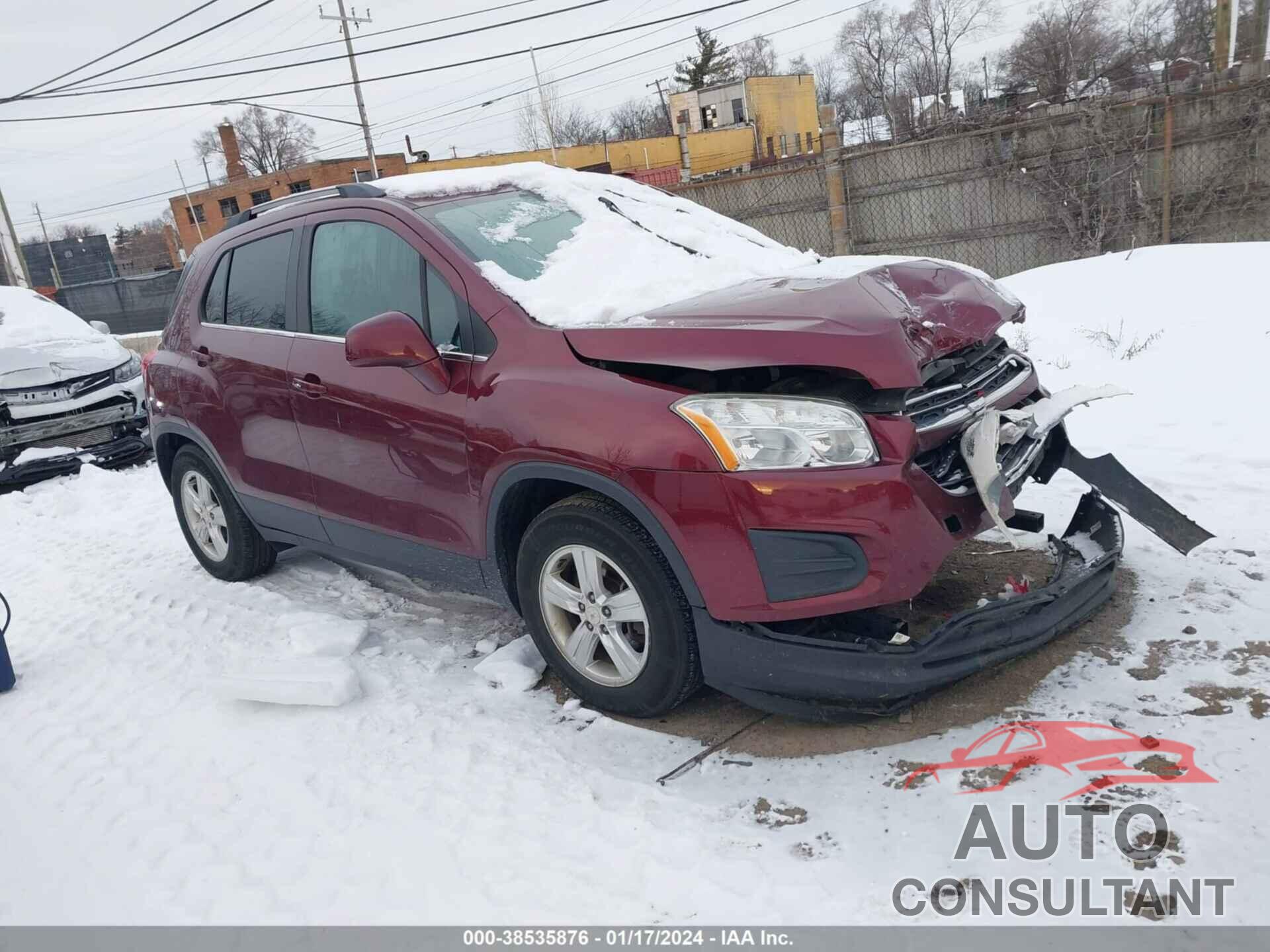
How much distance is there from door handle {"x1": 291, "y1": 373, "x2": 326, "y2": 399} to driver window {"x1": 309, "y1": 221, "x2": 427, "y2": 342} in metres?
0.20

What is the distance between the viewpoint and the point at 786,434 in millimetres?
2650

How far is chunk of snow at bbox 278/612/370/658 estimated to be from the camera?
388 cm

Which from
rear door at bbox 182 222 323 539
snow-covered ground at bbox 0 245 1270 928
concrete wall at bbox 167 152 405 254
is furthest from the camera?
concrete wall at bbox 167 152 405 254

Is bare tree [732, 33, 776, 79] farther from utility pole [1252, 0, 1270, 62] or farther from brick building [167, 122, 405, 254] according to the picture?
utility pole [1252, 0, 1270, 62]

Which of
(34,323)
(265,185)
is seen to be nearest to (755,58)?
(265,185)

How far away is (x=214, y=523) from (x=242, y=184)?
53.3 meters

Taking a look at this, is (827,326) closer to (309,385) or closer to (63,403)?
(309,385)

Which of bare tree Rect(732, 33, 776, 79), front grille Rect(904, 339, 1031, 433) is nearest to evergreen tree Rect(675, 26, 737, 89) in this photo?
bare tree Rect(732, 33, 776, 79)

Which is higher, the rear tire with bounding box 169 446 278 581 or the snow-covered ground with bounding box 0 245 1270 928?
the rear tire with bounding box 169 446 278 581

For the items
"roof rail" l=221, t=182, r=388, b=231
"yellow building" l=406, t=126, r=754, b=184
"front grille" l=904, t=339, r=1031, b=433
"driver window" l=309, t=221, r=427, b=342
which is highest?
"yellow building" l=406, t=126, r=754, b=184

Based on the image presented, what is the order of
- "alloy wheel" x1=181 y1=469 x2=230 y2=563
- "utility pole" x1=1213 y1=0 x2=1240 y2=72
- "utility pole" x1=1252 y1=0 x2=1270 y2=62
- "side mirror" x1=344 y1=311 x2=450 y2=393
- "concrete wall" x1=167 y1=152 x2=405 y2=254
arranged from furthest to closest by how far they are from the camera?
"concrete wall" x1=167 y1=152 x2=405 y2=254 → "utility pole" x1=1213 y1=0 x2=1240 y2=72 → "utility pole" x1=1252 y1=0 x2=1270 y2=62 → "alloy wheel" x1=181 y1=469 x2=230 y2=563 → "side mirror" x1=344 y1=311 x2=450 y2=393

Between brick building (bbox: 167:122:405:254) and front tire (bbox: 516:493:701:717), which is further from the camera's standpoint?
brick building (bbox: 167:122:405:254)

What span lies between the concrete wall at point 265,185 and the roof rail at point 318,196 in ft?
126
